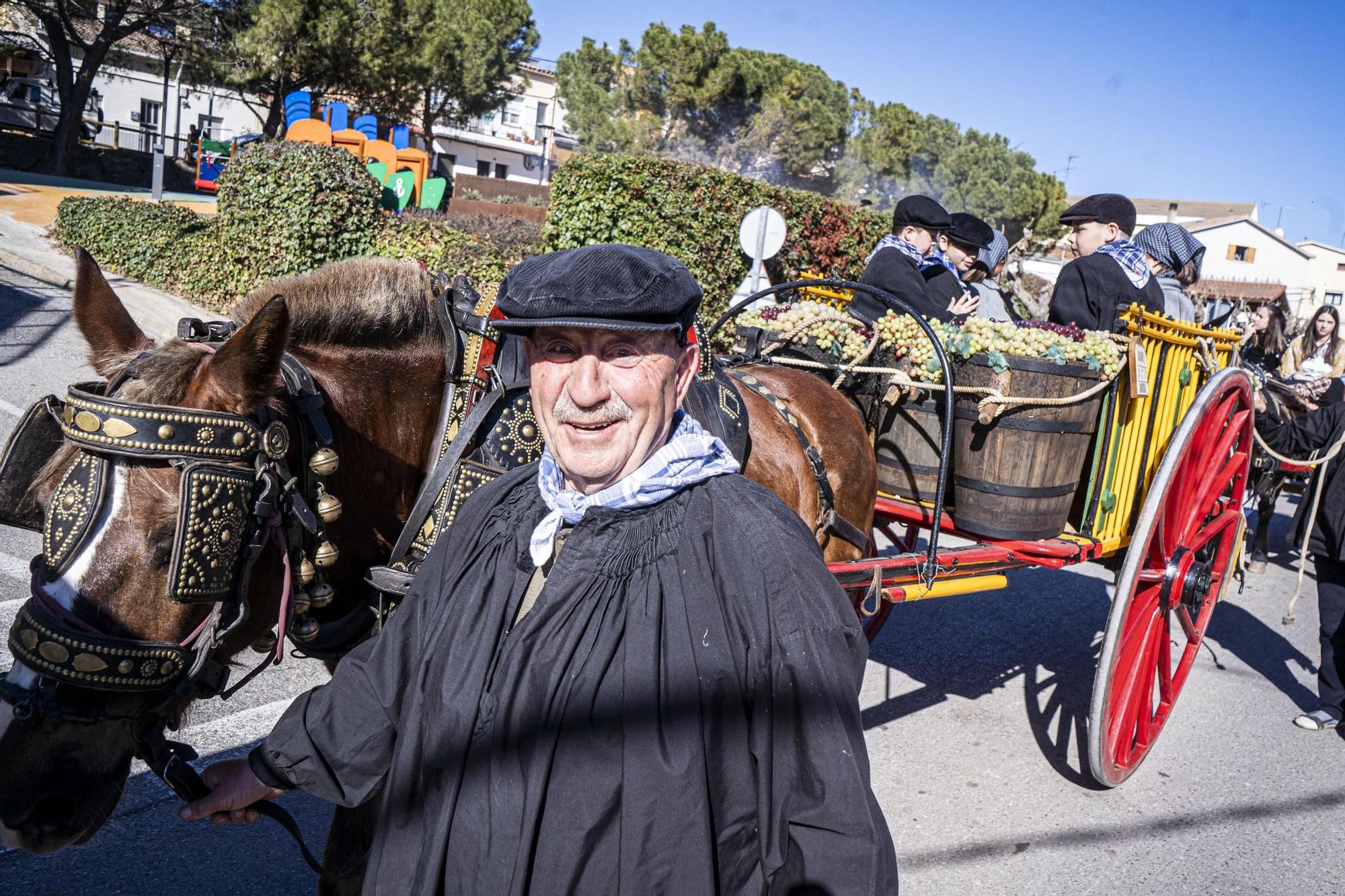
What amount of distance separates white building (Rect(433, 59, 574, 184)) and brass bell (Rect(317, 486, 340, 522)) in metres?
51.3

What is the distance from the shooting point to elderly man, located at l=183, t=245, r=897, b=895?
1.34 metres

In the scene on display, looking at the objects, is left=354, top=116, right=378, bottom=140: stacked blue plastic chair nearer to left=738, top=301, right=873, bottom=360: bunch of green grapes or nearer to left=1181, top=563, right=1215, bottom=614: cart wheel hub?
left=738, top=301, right=873, bottom=360: bunch of green grapes

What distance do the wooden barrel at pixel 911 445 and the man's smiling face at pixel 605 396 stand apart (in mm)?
Answer: 2655

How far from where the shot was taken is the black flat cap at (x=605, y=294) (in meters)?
1.45

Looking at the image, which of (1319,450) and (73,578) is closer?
(73,578)

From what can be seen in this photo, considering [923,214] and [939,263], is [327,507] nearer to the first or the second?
[939,263]

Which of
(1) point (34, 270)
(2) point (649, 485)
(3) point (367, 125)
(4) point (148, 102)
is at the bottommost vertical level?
(1) point (34, 270)

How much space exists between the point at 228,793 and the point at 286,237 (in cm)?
929

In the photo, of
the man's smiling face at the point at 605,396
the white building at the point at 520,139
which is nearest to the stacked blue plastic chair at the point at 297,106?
the man's smiling face at the point at 605,396

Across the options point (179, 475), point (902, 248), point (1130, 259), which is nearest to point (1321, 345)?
point (1130, 259)

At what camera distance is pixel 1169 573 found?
441 centimetres

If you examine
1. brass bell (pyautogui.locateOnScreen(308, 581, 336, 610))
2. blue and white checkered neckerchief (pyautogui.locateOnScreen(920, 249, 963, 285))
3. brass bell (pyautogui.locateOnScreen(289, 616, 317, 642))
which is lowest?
brass bell (pyautogui.locateOnScreen(289, 616, 317, 642))

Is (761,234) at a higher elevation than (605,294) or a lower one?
higher

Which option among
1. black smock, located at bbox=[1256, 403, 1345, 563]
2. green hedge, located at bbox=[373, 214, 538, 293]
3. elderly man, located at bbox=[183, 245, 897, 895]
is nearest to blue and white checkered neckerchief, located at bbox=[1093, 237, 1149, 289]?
black smock, located at bbox=[1256, 403, 1345, 563]
